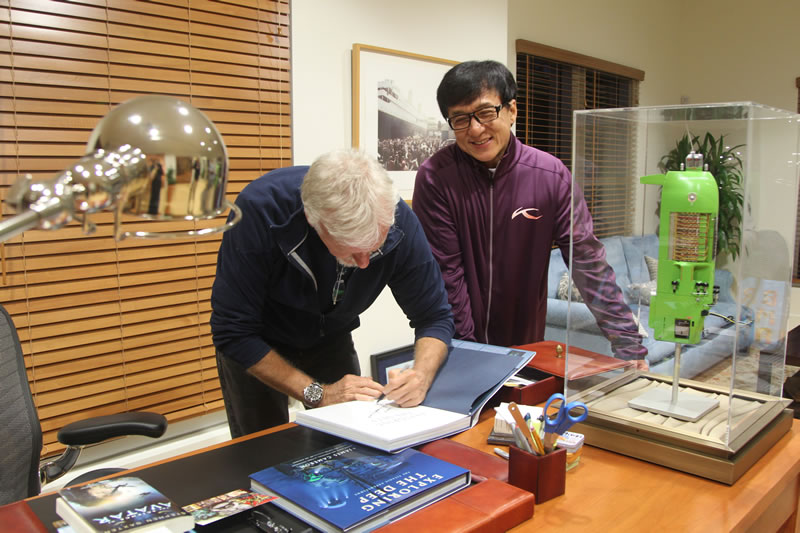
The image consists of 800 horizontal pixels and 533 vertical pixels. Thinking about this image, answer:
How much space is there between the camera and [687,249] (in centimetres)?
117

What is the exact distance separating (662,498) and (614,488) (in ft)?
0.25

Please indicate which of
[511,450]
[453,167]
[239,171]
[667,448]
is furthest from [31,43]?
[667,448]

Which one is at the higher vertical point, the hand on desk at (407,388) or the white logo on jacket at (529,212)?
the white logo on jacket at (529,212)

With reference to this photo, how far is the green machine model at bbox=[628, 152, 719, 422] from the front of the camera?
1.16 m

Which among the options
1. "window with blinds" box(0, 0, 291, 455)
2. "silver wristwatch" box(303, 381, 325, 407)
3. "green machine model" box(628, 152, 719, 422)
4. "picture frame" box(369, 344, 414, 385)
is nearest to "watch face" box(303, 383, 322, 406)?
"silver wristwatch" box(303, 381, 325, 407)

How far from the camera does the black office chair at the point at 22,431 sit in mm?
1473

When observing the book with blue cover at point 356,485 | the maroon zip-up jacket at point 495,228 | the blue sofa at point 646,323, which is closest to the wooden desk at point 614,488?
the book with blue cover at point 356,485

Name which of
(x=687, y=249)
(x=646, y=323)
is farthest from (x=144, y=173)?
(x=646, y=323)

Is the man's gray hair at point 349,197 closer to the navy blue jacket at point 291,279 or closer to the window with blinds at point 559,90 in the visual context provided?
the navy blue jacket at point 291,279

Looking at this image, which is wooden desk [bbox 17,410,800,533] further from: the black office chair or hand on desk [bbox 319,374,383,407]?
the black office chair

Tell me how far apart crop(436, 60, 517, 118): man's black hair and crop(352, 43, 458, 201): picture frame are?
3.87 ft

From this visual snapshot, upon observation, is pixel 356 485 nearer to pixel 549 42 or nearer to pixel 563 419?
pixel 563 419

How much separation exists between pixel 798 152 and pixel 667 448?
68 cm

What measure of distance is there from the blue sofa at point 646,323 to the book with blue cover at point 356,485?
559mm
